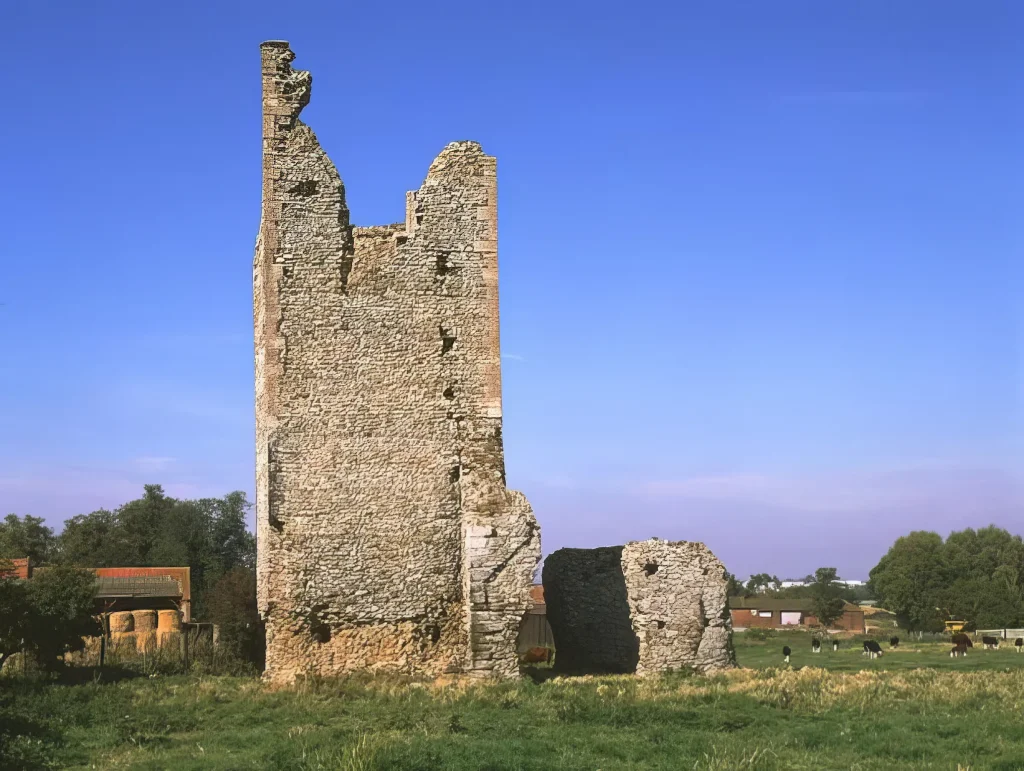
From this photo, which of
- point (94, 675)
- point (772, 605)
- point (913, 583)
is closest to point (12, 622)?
point (94, 675)

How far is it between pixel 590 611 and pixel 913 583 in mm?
41337

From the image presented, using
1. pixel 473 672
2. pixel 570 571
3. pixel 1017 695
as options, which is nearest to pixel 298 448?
pixel 473 672

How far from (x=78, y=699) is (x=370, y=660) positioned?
370 centimetres

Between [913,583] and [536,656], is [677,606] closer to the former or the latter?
[536,656]

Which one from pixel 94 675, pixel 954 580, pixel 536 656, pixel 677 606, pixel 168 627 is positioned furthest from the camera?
pixel 954 580

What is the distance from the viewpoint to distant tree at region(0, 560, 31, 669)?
18.8m

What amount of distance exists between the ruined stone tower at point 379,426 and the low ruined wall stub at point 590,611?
11.6 feet

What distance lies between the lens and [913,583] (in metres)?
55.8

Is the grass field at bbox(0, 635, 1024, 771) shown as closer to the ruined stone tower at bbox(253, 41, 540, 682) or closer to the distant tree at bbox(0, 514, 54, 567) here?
the ruined stone tower at bbox(253, 41, 540, 682)

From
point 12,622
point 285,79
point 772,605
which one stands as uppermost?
point 285,79

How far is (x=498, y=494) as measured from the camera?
15742mm

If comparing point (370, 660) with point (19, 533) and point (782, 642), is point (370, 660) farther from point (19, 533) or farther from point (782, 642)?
point (19, 533)

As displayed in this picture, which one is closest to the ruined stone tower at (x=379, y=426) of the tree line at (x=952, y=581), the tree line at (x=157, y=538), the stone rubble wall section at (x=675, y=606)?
the stone rubble wall section at (x=675, y=606)

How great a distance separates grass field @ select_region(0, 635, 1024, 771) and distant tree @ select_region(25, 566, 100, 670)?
2472 mm
